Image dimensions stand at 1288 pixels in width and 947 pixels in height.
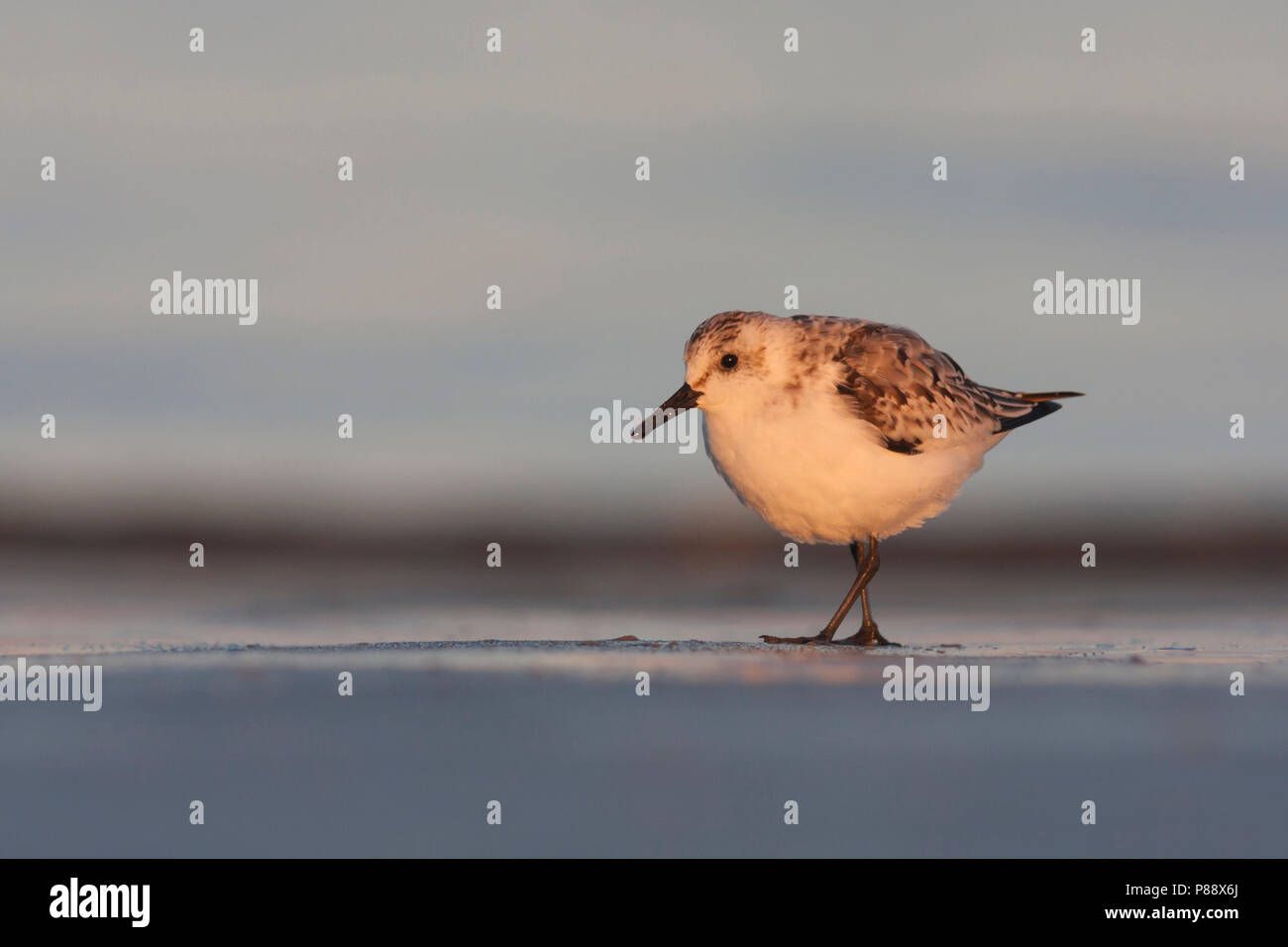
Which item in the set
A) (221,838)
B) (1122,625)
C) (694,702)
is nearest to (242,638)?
(694,702)

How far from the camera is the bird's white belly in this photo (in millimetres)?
9086

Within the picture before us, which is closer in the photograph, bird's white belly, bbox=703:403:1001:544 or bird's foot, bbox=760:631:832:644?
bird's white belly, bbox=703:403:1001:544

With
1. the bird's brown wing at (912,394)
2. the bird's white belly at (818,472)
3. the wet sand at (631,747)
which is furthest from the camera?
the bird's brown wing at (912,394)

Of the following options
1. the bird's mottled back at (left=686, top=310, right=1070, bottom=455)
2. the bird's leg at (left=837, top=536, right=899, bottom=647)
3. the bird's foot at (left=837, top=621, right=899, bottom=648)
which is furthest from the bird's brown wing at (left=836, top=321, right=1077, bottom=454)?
the bird's foot at (left=837, top=621, right=899, bottom=648)

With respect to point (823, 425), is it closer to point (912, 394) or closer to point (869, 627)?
point (912, 394)

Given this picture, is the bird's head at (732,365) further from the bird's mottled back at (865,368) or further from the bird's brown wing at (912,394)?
the bird's brown wing at (912,394)

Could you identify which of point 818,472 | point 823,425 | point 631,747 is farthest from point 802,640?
point 631,747

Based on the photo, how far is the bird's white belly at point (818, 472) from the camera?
358 inches

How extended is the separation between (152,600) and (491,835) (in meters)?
7.21

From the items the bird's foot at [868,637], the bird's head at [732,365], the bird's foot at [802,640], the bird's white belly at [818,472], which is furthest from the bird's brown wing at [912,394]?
the bird's foot at [802,640]

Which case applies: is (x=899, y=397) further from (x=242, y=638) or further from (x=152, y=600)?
(x=152, y=600)

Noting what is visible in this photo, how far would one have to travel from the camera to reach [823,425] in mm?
9102

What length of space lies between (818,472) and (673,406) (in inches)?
39.5

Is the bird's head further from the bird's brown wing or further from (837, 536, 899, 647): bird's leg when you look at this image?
(837, 536, 899, 647): bird's leg
